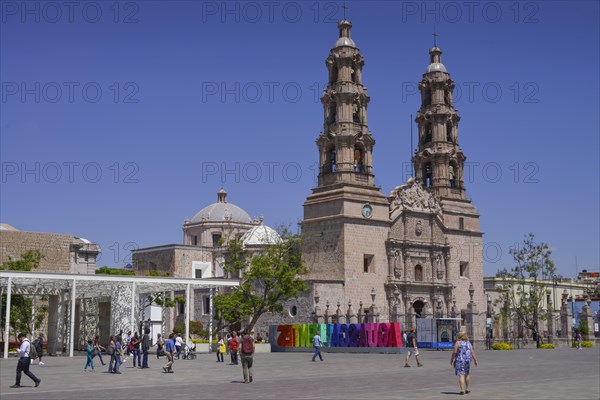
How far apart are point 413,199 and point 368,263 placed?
24.4ft

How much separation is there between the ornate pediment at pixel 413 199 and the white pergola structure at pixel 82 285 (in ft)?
Result: 72.1

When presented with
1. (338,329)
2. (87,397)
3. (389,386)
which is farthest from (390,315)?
(87,397)

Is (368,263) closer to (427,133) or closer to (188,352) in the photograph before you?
(427,133)

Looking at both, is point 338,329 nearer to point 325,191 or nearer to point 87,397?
point 325,191

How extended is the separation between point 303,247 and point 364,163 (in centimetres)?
811


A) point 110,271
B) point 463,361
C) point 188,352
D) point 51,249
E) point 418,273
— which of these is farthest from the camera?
point 110,271

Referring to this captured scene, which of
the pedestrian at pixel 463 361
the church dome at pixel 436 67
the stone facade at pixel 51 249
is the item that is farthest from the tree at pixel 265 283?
the pedestrian at pixel 463 361

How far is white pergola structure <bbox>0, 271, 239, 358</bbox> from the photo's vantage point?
36.2 m

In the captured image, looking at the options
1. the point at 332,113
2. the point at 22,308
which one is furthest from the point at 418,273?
the point at 22,308

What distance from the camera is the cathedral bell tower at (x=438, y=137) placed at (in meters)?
67.5

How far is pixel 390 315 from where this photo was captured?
195 feet

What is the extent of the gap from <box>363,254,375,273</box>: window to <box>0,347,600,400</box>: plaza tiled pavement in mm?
30839

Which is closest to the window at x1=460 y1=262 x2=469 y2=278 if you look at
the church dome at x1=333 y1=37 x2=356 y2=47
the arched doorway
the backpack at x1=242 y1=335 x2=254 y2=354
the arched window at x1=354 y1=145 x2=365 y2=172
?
the arched doorway

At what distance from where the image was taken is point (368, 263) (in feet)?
199
